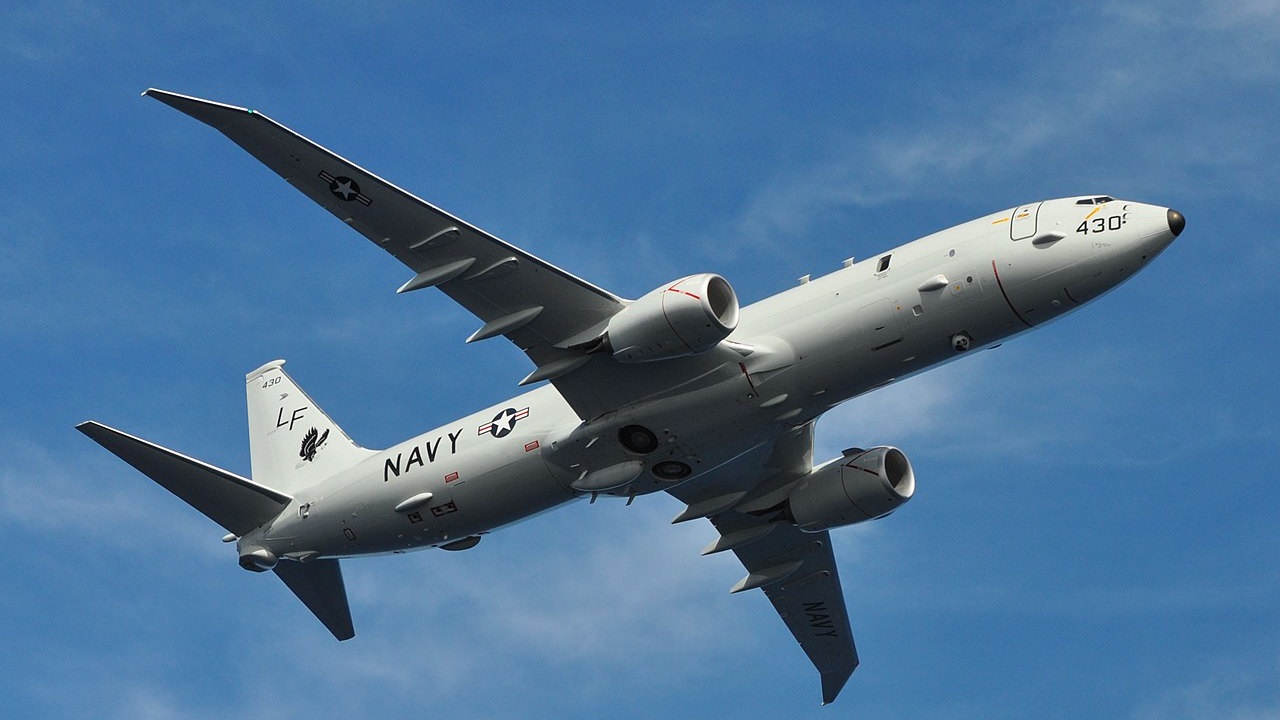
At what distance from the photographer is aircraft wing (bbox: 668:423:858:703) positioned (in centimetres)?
4703

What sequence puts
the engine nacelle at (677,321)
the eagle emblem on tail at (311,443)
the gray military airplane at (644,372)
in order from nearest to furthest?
the engine nacelle at (677,321) → the gray military airplane at (644,372) → the eagle emblem on tail at (311,443)

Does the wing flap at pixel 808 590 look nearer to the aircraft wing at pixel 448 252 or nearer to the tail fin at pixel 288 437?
the aircraft wing at pixel 448 252

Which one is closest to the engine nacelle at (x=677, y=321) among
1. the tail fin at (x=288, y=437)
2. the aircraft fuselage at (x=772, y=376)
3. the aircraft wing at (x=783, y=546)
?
the aircraft fuselage at (x=772, y=376)

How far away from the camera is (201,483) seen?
4597 cm

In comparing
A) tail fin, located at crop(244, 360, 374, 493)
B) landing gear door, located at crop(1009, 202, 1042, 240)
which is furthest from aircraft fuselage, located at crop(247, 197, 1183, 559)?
tail fin, located at crop(244, 360, 374, 493)

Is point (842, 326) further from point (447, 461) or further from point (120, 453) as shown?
point (120, 453)

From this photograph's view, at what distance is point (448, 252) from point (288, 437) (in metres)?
13.5

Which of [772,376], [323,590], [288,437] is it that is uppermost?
[288,437]

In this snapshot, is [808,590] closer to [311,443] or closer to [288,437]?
[311,443]

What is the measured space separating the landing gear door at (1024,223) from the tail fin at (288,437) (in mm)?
21081

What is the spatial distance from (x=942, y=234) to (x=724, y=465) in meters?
9.65

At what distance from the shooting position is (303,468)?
161 ft

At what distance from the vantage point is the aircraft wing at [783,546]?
4703 centimetres

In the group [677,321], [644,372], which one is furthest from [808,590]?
[677,321]
